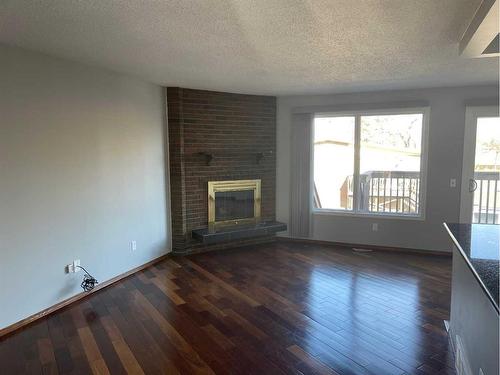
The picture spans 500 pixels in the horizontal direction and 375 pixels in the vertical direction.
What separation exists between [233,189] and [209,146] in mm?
712

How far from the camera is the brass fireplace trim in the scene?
191 inches

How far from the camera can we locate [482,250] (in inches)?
74.0

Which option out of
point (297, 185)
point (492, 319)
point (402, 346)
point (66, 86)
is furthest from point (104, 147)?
point (492, 319)

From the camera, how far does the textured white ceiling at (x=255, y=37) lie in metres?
2.02

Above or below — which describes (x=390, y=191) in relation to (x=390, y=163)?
below

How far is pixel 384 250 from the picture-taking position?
16.1ft

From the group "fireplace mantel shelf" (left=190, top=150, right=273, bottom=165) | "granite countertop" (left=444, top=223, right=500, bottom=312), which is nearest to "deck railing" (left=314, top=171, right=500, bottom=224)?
"fireplace mantel shelf" (left=190, top=150, right=273, bottom=165)

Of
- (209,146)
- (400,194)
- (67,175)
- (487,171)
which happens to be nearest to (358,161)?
(400,194)

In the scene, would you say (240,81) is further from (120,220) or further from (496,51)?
(496,51)

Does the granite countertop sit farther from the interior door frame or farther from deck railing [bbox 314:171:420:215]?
deck railing [bbox 314:171:420:215]

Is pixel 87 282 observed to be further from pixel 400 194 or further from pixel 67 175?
pixel 400 194

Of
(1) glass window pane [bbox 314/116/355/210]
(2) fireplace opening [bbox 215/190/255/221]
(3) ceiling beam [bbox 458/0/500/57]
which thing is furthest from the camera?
(1) glass window pane [bbox 314/116/355/210]

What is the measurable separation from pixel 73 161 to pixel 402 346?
124 inches

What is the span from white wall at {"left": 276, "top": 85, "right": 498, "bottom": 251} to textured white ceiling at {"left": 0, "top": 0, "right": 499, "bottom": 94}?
69 cm
